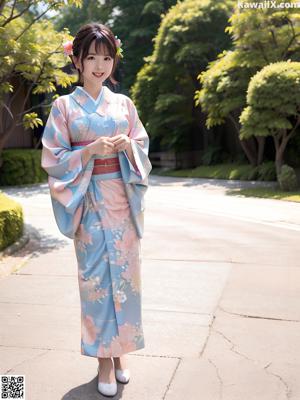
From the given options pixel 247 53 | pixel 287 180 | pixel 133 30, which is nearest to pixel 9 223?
pixel 287 180

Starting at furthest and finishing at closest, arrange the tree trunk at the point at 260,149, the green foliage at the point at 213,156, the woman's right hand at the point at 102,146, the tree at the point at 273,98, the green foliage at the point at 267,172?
the green foliage at the point at 213,156
the tree trunk at the point at 260,149
the green foliage at the point at 267,172
the tree at the point at 273,98
the woman's right hand at the point at 102,146

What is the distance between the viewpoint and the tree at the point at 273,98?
12.3m

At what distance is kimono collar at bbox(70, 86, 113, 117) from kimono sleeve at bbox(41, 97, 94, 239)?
11cm

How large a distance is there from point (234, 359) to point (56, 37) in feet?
19.6

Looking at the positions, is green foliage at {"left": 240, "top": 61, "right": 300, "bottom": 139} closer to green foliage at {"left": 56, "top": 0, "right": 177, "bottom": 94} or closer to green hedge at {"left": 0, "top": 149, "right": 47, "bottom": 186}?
green hedge at {"left": 0, "top": 149, "right": 47, "bottom": 186}

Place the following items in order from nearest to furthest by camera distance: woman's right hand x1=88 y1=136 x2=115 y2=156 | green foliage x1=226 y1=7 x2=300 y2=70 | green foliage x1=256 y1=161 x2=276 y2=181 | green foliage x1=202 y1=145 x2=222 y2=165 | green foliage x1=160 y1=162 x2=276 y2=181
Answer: woman's right hand x1=88 y1=136 x2=115 y2=156 < green foliage x1=226 y1=7 x2=300 y2=70 < green foliage x1=256 y1=161 x2=276 y2=181 < green foliage x1=160 y1=162 x2=276 y2=181 < green foliage x1=202 y1=145 x2=222 y2=165

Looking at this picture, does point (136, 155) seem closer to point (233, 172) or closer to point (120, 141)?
point (120, 141)

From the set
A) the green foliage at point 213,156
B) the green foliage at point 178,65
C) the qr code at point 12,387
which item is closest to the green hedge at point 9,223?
the qr code at point 12,387

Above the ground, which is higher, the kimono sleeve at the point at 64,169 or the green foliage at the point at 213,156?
the kimono sleeve at the point at 64,169

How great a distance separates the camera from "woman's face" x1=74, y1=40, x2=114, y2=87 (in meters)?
2.89

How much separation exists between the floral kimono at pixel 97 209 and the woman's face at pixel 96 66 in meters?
0.08

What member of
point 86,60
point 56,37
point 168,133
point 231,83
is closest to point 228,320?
point 86,60

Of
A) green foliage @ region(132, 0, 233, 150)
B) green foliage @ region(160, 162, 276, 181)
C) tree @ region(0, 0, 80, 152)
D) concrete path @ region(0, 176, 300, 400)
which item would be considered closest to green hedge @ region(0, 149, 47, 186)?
green foliage @ region(132, 0, 233, 150)

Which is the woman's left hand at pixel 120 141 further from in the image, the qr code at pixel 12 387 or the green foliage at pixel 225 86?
the green foliage at pixel 225 86
